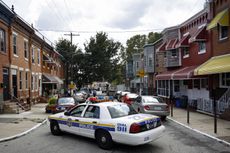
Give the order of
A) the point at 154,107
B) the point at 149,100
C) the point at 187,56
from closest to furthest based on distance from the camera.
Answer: the point at 154,107, the point at 149,100, the point at 187,56

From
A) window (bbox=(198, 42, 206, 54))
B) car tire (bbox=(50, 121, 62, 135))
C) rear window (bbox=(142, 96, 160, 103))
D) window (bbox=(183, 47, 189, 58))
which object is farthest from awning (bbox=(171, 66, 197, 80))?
car tire (bbox=(50, 121, 62, 135))

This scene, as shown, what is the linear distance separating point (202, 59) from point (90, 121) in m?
13.2

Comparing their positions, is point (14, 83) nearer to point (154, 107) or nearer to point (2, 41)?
point (2, 41)

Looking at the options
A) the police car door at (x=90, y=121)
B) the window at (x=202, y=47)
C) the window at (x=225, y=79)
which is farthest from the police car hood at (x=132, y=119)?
the window at (x=202, y=47)

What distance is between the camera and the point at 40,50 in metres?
28.9

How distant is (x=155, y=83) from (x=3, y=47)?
820 inches

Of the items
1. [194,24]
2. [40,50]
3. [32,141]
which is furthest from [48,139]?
[40,50]

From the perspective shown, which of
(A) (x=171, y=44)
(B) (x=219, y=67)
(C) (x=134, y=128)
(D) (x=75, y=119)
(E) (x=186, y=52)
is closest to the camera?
(C) (x=134, y=128)

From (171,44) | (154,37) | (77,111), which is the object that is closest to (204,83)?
(171,44)

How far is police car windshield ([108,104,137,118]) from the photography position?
7528 millimetres

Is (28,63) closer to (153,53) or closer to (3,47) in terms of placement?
(3,47)

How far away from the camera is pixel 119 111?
25.5 ft

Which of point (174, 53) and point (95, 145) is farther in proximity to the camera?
point (174, 53)

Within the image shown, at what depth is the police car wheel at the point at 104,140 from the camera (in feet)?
23.5
